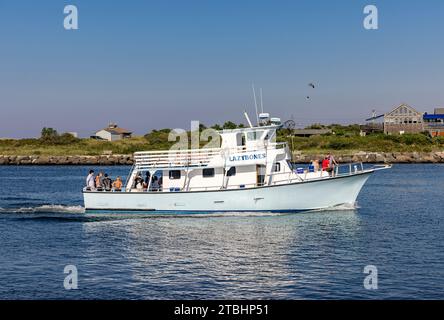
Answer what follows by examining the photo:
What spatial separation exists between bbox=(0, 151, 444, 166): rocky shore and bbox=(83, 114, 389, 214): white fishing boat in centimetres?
6997

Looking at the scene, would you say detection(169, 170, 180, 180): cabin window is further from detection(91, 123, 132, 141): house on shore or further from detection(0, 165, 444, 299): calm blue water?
detection(91, 123, 132, 141): house on shore

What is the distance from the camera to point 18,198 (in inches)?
1924

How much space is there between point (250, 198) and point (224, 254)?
9363 millimetres

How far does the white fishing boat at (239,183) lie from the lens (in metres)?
33.4

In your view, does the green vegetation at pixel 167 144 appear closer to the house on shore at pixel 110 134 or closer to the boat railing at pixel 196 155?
the house on shore at pixel 110 134

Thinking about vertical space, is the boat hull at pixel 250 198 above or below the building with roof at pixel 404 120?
below

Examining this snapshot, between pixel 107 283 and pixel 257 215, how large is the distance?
583 inches

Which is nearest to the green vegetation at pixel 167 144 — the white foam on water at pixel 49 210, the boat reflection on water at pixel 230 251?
the white foam on water at pixel 49 210

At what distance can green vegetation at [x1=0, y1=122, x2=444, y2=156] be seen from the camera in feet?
394

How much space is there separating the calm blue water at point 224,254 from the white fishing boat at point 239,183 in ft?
2.48

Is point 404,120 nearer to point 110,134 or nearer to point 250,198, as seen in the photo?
point 110,134

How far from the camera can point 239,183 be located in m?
34.0

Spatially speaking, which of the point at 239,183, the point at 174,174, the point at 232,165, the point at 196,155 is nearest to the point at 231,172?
the point at 232,165
